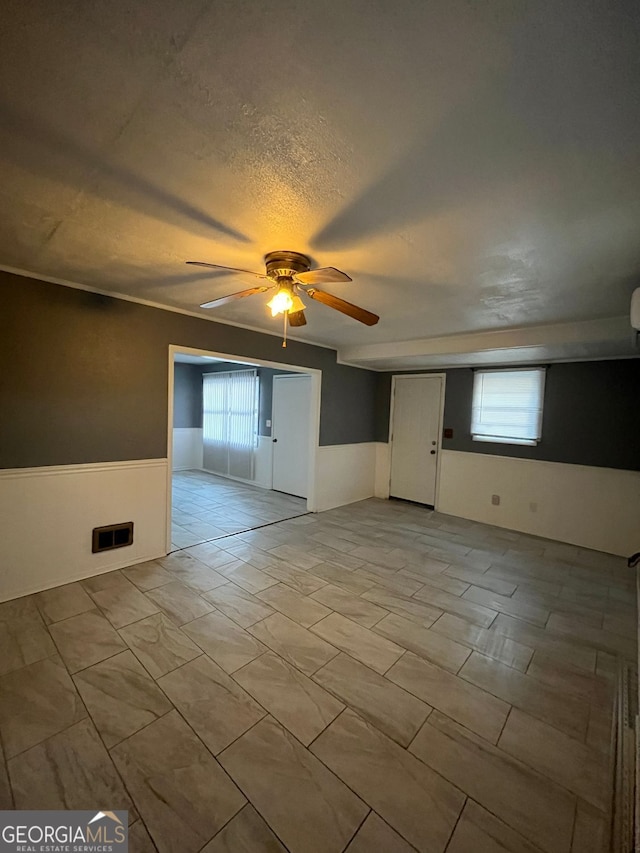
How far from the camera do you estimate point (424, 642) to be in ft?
7.11

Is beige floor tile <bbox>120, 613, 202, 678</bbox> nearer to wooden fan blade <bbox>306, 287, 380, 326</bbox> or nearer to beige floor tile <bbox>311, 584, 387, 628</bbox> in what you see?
beige floor tile <bbox>311, 584, 387, 628</bbox>

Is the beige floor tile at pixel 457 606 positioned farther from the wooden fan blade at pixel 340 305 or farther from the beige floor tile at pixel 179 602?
the wooden fan blade at pixel 340 305

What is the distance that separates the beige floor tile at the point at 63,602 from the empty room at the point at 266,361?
26 millimetres

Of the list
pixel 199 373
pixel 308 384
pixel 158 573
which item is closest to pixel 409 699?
pixel 158 573

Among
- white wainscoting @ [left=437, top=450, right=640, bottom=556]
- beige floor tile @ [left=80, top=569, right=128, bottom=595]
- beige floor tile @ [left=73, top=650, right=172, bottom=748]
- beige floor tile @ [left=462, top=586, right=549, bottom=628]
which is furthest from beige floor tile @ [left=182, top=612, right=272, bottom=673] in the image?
white wainscoting @ [left=437, top=450, right=640, bottom=556]

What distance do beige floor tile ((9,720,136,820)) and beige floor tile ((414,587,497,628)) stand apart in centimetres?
210

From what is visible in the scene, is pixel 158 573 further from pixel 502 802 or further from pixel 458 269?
pixel 458 269

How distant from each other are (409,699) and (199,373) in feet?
22.7

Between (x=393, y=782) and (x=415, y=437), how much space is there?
4.38m

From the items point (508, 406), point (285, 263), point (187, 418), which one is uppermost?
point (285, 263)

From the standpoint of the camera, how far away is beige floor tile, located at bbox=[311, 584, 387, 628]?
2392 mm

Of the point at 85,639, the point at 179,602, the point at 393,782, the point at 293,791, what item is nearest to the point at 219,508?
the point at 179,602

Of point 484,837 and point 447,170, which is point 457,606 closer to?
point 484,837

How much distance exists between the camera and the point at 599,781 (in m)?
1.39
